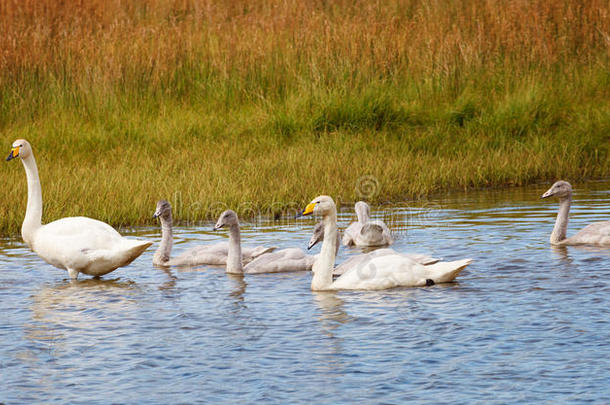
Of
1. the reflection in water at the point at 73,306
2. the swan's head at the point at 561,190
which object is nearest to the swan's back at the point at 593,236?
the swan's head at the point at 561,190

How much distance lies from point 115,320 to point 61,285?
163 centimetres

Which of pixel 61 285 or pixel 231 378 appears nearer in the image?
pixel 231 378

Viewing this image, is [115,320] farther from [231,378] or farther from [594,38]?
[594,38]

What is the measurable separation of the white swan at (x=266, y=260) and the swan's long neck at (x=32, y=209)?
5.45 feet

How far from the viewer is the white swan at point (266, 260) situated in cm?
956

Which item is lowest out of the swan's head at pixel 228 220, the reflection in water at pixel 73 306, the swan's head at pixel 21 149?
the reflection in water at pixel 73 306

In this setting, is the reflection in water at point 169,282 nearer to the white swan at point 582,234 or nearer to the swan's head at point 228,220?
the swan's head at point 228,220

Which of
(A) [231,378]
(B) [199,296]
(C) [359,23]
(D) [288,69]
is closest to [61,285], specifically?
(B) [199,296]

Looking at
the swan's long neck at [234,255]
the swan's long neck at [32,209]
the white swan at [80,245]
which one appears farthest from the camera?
the swan's long neck at [234,255]

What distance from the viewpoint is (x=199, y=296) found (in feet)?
28.4

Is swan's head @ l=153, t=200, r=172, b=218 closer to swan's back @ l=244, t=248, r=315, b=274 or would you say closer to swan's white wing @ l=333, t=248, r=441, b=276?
swan's back @ l=244, t=248, r=315, b=274

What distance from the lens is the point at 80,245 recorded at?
9.26 metres

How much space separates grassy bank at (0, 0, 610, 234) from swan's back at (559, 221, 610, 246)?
133 inches

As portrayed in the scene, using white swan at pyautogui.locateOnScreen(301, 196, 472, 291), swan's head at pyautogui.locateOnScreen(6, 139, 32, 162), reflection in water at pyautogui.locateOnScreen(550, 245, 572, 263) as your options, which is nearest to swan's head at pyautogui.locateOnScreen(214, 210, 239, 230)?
white swan at pyautogui.locateOnScreen(301, 196, 472, 291)
